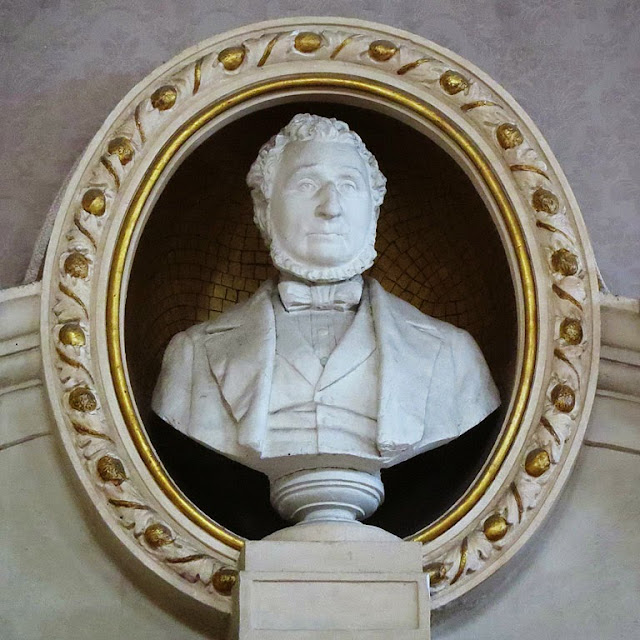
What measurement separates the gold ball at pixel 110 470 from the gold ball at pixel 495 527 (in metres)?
0.81

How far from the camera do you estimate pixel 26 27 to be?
15.1ft

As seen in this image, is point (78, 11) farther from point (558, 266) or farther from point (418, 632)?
point (418, 632)

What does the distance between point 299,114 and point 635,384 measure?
1.03 m

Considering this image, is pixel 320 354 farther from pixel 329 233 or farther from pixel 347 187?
pixel 347 187

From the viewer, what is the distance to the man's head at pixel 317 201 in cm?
412

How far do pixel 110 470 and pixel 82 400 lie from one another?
175 millimetres

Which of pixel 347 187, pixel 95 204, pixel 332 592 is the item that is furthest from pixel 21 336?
pixel 332 592

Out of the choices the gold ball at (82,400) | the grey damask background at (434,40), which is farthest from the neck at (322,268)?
the grey damask background at (434,40)

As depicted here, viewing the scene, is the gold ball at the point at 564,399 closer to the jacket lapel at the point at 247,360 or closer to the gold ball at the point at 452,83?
the jacket lapel at the point at 247,360

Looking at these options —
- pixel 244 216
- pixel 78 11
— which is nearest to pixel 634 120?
pixel 244 216

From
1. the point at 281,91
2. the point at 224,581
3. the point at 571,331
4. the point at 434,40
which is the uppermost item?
the point at 434,40

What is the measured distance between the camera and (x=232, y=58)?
4.30 metres

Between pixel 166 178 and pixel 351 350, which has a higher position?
pixel 166 178

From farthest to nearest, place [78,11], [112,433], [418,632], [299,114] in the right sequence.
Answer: [78,11] < [299,114] < [112,433] < [418,632]
